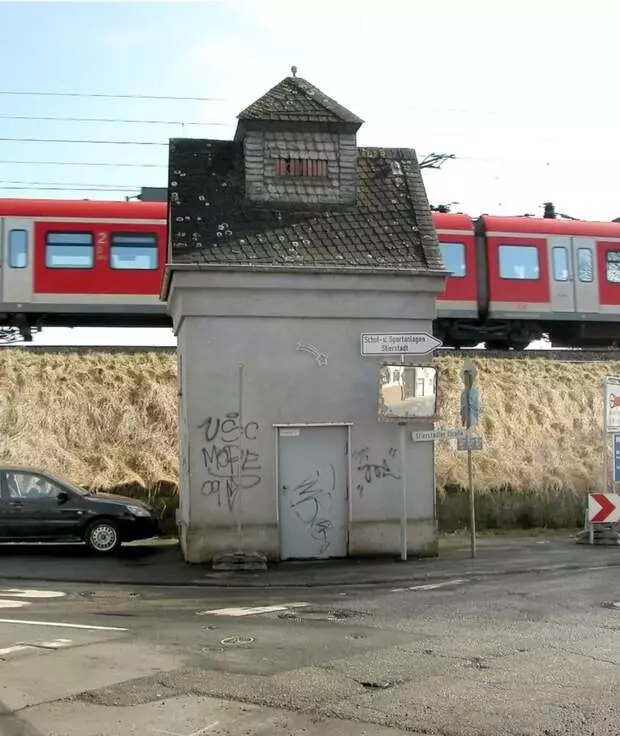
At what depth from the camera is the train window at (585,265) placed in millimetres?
24344

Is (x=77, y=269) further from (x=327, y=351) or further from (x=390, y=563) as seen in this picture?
(x=390, y=563)

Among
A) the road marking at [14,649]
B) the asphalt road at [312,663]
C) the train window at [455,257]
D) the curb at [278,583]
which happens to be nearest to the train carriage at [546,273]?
the train window at [455,257]

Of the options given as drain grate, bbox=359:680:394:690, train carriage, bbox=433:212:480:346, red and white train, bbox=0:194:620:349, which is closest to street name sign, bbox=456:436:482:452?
drain grate, bbox=359:680:394:690

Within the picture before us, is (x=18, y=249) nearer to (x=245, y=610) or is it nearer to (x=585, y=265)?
(x=245, y=610)

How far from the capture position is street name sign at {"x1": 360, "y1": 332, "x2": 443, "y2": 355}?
1391 centimetres

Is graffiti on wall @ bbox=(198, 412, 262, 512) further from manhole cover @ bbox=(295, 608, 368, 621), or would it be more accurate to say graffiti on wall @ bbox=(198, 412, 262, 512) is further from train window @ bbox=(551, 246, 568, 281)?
A: train window @ bbox=(551, 246, 568, 281)

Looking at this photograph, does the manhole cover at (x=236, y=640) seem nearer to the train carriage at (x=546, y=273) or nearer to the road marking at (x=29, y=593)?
the road marking at (x=29, y=593)

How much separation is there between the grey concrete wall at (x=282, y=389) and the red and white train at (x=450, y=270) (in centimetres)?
788

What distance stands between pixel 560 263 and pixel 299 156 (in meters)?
11.4

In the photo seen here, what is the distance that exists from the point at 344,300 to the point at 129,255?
9.31 meters

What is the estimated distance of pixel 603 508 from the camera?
16.0m

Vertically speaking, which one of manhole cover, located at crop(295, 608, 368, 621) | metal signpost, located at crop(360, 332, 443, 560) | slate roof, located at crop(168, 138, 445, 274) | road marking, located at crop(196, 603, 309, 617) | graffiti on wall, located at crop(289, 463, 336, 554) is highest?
slate roof, located at crop(168, 138, 445, 274)

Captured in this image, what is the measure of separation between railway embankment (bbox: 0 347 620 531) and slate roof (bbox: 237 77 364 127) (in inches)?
243

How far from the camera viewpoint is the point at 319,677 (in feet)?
21.4
